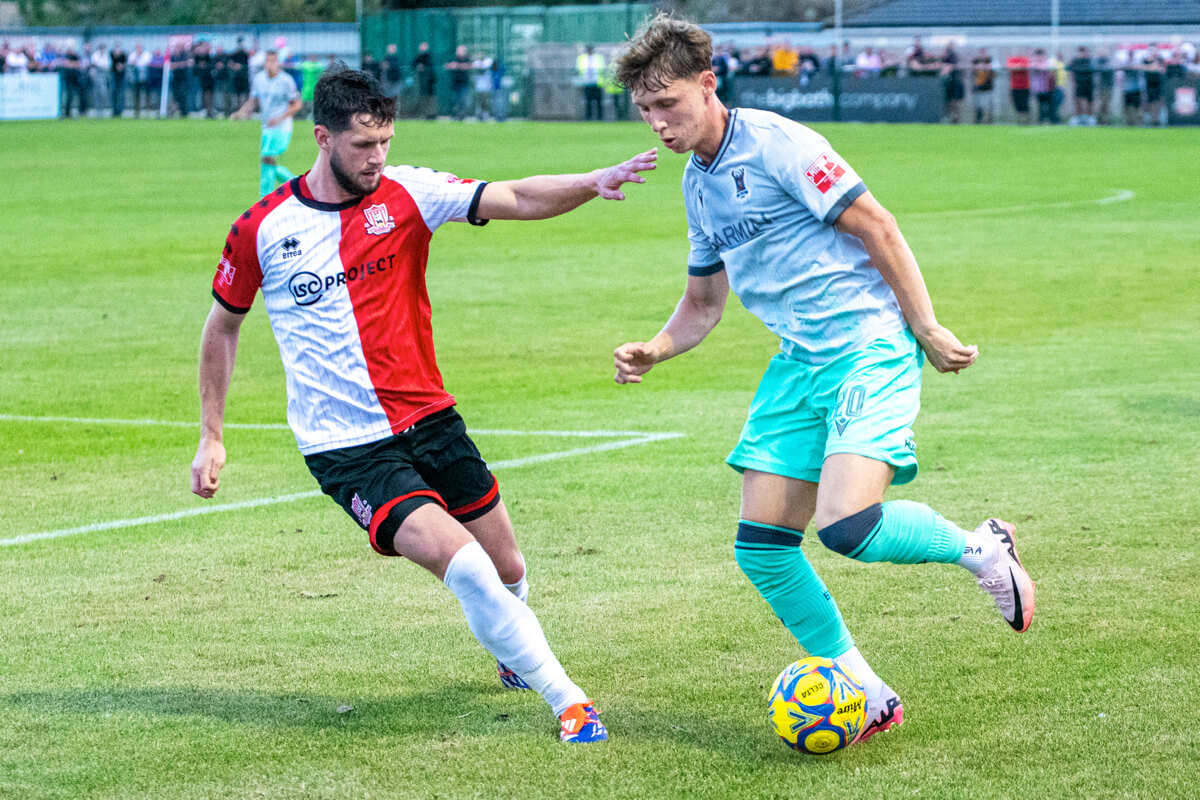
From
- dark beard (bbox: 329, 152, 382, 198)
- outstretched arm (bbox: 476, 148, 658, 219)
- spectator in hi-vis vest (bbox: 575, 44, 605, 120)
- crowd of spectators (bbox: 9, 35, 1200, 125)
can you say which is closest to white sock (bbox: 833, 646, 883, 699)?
outstretched arm (bbox: 476, 148, 658, 219)

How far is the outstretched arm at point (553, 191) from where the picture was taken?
5074mm

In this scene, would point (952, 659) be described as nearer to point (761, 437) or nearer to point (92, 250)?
point (761, 437)

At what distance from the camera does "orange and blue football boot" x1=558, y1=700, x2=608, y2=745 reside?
4.88m

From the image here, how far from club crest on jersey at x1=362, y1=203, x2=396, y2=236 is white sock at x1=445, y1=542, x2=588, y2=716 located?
107 cm

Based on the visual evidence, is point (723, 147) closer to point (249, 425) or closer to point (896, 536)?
point (896, 536)

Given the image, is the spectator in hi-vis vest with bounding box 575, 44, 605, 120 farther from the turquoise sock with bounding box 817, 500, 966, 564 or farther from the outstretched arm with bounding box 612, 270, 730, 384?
the turquoise sock with bounding box 817, 500, 966, 564

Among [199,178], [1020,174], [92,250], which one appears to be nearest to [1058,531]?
[92,250]

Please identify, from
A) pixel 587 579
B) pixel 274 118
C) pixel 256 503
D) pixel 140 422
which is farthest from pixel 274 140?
pixel 587 579

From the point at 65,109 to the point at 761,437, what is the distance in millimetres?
55809

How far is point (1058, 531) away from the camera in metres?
7.23

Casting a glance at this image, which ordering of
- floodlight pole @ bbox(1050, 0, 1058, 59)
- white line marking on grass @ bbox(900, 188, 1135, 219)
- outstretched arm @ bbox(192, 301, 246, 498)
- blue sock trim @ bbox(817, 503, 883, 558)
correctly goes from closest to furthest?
1. blue sock trim @ bbox(817, 503, 883, 558)
2. outstretched arm @ bbox(192, 301, 246, 498)
3. white line marking on grass @ bbox(900, 188, 1135, 219)
4. floodlight pole @ bbox(1050, 0, 1058, 59)

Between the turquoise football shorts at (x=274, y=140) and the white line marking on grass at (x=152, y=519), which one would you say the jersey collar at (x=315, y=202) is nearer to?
the white line marking on grass at (x=152, y=519)

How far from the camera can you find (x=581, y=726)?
16.0 ft

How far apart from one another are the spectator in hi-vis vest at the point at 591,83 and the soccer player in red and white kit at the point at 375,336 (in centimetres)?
4812
